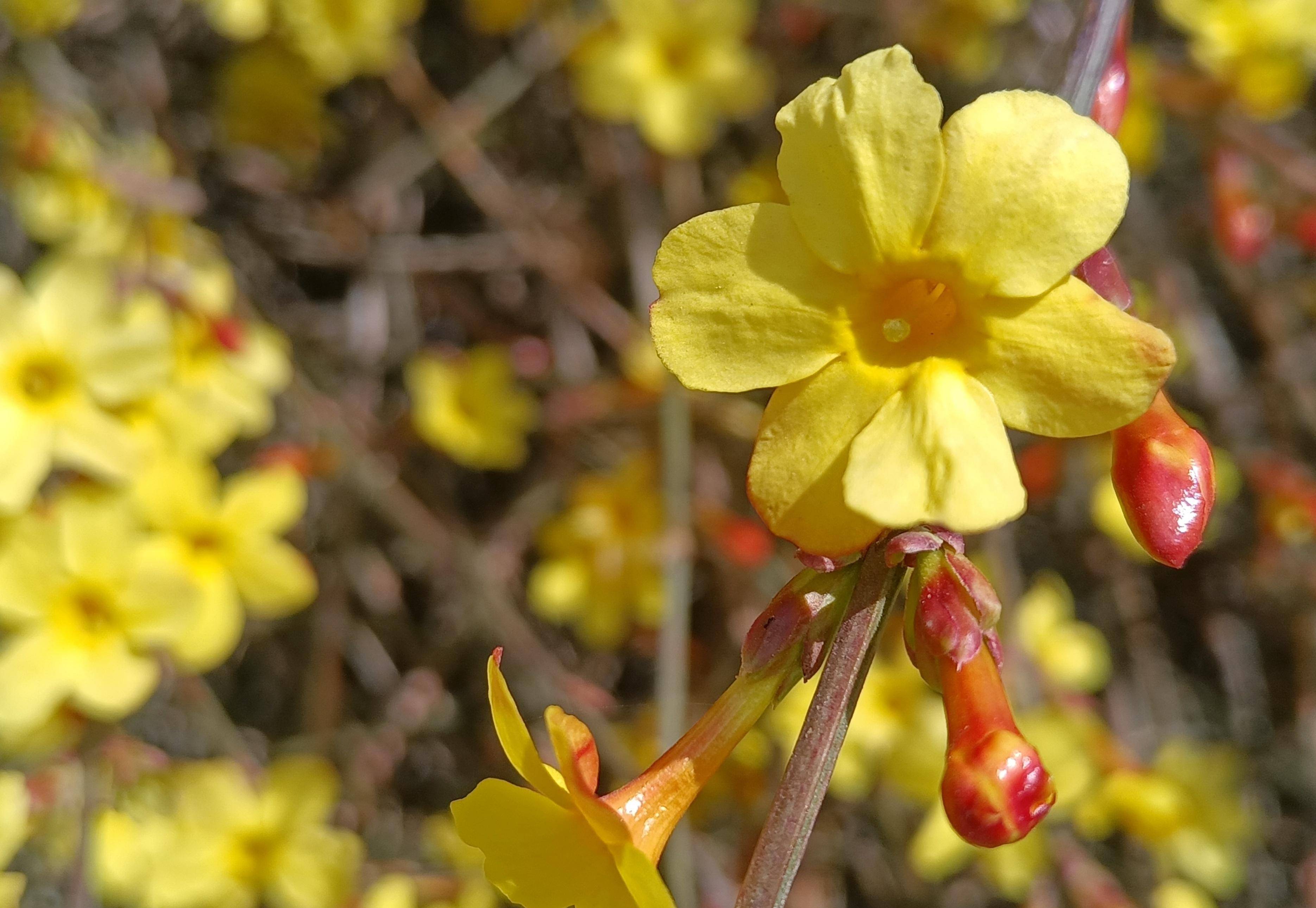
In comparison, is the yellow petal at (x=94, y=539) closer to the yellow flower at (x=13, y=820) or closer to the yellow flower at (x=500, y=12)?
the yellow flower at (x=13, y=820)

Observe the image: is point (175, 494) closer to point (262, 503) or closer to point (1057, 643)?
point (262, 503)

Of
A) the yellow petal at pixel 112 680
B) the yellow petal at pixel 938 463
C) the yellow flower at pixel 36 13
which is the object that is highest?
the yellow flower at pixel 36 13

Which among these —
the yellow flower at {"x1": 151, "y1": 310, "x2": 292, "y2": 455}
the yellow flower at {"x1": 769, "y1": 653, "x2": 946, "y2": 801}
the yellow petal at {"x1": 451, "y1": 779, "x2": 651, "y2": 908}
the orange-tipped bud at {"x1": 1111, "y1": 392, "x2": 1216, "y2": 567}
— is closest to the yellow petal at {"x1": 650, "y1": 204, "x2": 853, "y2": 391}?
the orange-tipped bud at {"x1": 1111, "y1": 392, "x2": 1216, "y2": 567}

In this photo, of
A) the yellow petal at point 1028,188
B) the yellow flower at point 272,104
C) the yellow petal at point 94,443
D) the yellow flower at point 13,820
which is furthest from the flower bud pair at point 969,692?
the yellow flower at point 272,104

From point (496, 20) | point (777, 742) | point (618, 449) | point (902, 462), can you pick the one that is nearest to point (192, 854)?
point (777, 742)

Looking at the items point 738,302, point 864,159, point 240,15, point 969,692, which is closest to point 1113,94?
point 864,159

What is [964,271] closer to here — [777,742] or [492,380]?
[777,742]
